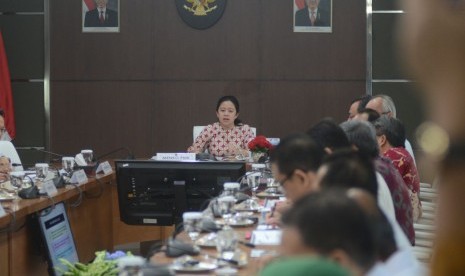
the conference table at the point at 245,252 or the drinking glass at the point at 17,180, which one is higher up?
the drinking glass at the point at 17,180

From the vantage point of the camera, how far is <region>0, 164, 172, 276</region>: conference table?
3869 mm

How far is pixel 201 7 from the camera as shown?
7648 mm

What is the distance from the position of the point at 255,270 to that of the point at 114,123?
5.51m

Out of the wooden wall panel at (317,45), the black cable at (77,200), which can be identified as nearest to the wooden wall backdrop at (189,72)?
the wooden wall panel at (317,45)

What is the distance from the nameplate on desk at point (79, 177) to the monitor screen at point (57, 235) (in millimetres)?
404

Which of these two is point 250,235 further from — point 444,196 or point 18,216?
point 444,196

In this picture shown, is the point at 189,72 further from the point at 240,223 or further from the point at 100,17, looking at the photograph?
the point at 240,223

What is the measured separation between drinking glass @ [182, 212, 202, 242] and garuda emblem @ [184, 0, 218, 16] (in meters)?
4.77

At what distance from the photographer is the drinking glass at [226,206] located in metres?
3.53

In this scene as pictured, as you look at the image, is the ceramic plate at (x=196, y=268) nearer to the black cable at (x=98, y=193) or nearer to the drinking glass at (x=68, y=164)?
the black cable at (x=98, y=193)

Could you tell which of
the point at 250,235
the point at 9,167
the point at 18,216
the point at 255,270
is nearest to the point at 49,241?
the point at 18,216

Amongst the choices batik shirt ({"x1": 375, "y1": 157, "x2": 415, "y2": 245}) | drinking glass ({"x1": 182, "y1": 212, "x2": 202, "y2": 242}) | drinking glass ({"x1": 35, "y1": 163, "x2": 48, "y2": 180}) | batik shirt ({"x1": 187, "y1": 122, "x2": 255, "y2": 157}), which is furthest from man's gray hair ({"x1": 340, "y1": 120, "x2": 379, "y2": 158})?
batik shirt ({"x1": 187, "y1": 122, "x2": 255, "y2": 157})

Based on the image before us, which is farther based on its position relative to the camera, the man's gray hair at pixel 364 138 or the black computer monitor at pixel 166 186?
the black computer monitor at pixel 166 186

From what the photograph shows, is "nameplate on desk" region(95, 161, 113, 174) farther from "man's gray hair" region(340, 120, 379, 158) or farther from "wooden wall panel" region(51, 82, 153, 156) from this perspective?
"man's gray hair" region(340, 120, 379, 158)
